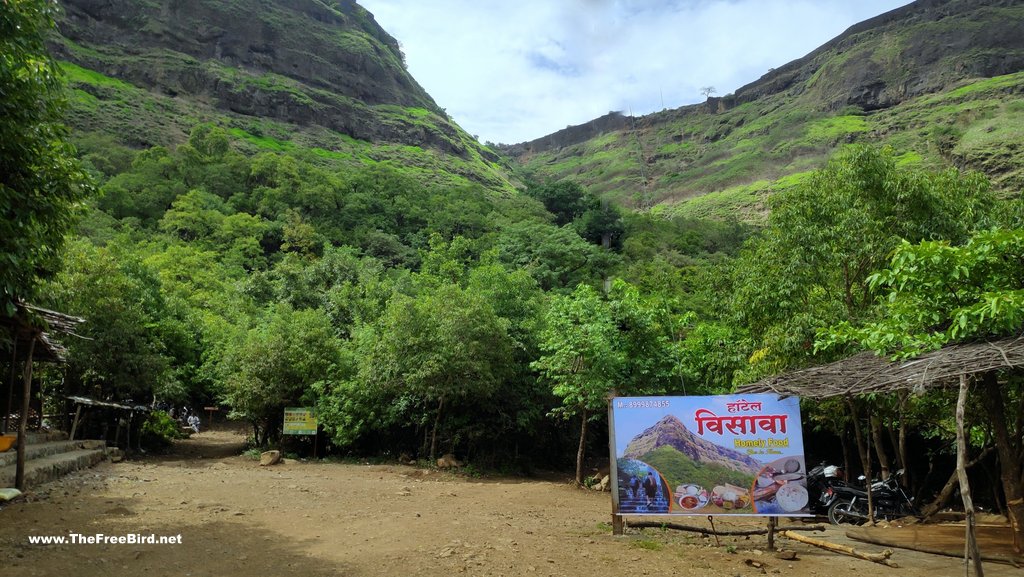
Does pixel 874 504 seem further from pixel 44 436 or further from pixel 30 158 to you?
pixel 44 436

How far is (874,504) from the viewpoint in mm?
9938

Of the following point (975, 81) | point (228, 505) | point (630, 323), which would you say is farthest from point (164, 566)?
point (975, 81)

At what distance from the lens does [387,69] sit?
11638 centimetres

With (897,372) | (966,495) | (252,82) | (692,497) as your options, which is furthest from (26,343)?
(252,82)

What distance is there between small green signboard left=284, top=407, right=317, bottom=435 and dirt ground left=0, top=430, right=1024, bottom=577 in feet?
15.5

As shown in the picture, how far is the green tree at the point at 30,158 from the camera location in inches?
188

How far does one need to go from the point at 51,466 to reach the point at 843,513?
14287mm

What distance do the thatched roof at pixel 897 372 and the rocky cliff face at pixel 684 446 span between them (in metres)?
0.93

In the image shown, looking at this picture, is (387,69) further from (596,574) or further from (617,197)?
(596,574)

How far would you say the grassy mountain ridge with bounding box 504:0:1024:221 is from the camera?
61.3m

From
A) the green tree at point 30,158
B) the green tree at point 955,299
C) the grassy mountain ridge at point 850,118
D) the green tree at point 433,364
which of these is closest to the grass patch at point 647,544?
the green tree at point 955,299

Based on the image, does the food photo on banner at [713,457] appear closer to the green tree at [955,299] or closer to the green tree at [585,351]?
the green tree at [955,299]

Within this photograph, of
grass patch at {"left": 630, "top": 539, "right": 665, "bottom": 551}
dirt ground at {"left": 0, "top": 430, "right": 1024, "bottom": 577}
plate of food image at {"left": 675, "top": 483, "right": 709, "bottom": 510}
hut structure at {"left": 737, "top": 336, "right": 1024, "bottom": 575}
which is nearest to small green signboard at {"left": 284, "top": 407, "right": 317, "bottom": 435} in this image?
dirt ground at {"left": 0, "top": 430, "right": 1024, "bottom": 577}

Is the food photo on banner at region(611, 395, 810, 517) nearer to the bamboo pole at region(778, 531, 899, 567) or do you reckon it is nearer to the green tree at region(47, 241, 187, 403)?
the bamboo pole at region(778, 531, 899, 567)
